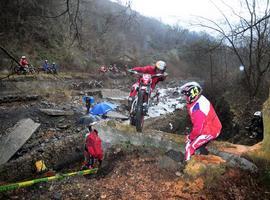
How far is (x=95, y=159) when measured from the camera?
725 cm

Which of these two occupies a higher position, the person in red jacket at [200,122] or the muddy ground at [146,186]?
the person in red jacket at [200,122]

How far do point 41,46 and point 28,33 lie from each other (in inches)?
78.3

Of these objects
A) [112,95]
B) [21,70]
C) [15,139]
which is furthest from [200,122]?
[112,95]

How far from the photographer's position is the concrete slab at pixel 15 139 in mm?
8998

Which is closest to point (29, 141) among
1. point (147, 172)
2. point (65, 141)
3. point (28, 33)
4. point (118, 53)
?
point (65, 141)

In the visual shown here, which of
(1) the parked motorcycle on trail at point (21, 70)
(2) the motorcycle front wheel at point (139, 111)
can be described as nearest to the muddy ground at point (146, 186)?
(2) the motorcycle front wheel at point (139, 111)

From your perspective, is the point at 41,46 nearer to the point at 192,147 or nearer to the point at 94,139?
the point at 94,139

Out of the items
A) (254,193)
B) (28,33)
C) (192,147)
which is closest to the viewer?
(254,193)

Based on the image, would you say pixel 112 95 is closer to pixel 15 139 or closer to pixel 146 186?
pixel 15 139

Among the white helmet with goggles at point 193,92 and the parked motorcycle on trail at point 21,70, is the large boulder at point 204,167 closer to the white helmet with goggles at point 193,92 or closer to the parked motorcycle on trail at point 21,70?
the white helmet with goggles at point 193,92

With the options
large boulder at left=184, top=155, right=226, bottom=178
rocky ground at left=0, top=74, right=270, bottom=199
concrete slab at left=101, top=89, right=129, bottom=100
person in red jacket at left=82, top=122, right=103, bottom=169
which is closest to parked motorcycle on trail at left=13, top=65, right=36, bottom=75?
rocky ground at left=0, top=74, right=270, bottom=199

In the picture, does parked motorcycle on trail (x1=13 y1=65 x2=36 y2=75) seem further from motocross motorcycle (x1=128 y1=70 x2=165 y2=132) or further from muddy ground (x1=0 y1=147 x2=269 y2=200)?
motocross motorcycle (x1=128 y1=70 x2=165 y2=132)

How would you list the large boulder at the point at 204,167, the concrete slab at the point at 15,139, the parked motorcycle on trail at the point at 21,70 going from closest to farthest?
the large boulder at the point at 204,167 < the parked motorcycle on trail at the point at 21,70 < the concrete slab at the point at 15,139

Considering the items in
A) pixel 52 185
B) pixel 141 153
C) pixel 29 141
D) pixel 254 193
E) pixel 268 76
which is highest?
pixel 268 76
